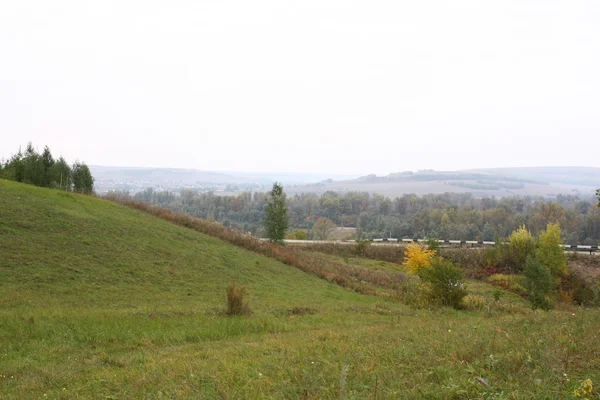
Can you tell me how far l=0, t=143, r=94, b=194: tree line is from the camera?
124 ft

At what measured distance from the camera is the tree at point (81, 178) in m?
40.2

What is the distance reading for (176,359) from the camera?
8.66m

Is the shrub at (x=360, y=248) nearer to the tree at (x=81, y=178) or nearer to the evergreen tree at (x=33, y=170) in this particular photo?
the tree at (x=81, y=178)

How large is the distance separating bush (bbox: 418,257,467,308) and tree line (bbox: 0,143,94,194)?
34.2 meters

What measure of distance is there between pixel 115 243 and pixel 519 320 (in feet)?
67.8

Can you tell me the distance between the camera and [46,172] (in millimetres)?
38812

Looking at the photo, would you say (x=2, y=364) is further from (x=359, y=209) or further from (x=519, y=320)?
(x=359, y=209)

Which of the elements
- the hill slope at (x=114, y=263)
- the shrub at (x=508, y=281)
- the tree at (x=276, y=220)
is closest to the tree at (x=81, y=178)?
the hill slope at (x=114, y=263)

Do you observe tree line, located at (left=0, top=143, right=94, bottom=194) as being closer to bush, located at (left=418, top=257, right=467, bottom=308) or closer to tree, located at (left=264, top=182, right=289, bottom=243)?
tree, located at (left=264, top=182, right=289, bottom=243)

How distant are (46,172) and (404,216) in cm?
A: 15356

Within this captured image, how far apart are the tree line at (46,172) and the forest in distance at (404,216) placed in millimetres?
47056

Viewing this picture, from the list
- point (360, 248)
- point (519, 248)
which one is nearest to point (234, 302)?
point (360, 248)

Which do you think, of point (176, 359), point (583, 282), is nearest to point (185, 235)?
point (176, 359)

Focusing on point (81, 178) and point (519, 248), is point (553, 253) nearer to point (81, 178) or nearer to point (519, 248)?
point (519, 248)
